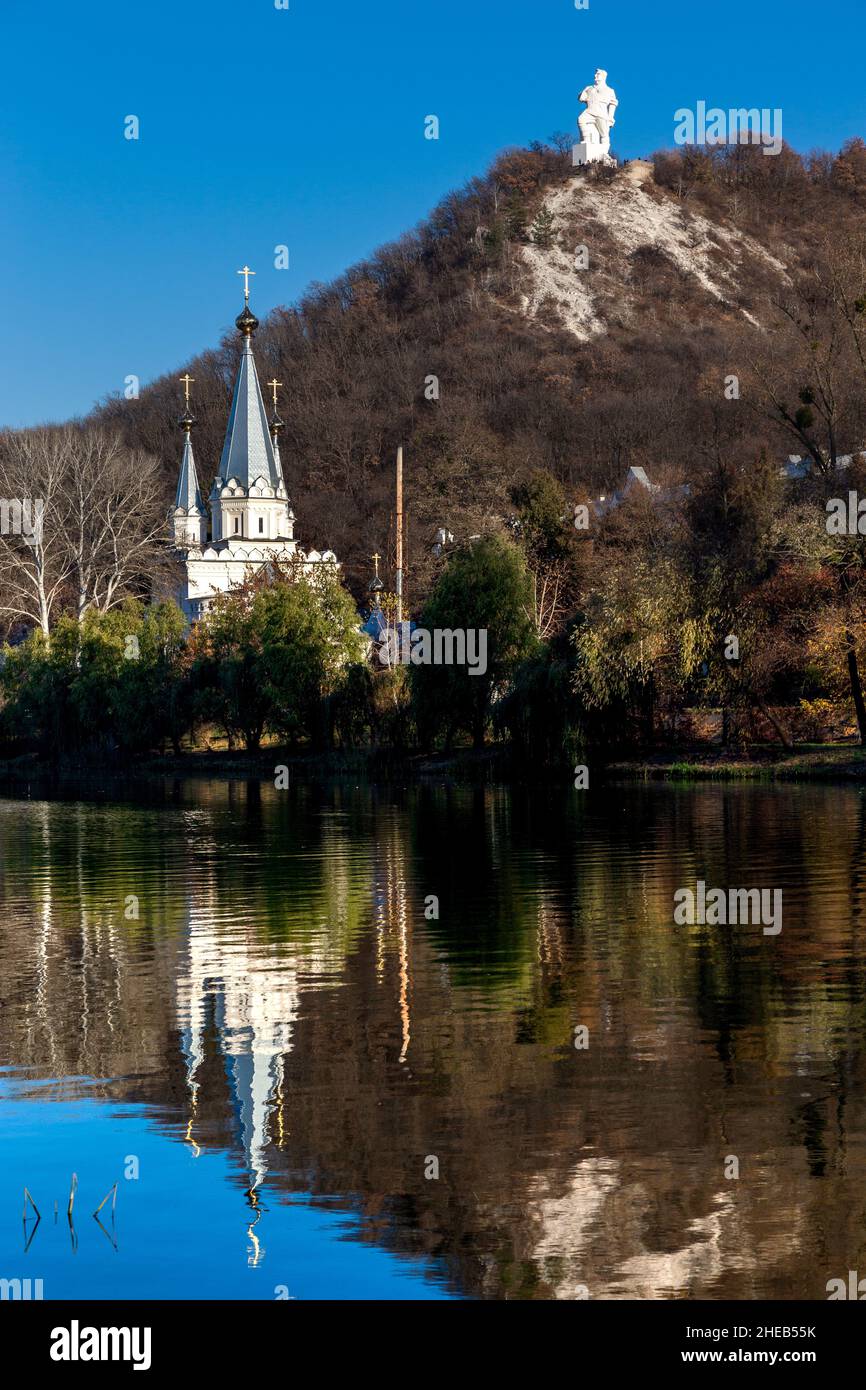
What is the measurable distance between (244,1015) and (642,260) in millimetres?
186840

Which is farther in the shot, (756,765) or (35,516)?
(35,516)

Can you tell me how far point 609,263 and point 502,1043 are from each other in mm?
183796

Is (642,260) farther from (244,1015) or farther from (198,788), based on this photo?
(244,1015)

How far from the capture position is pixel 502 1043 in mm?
12672

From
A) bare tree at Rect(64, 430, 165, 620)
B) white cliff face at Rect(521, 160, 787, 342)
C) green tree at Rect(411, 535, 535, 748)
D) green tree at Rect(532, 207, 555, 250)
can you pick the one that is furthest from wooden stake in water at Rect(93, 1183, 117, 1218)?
green tree at Rect(532, 207, 555, 250)

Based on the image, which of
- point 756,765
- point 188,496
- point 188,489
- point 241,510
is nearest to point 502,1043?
point 756,765

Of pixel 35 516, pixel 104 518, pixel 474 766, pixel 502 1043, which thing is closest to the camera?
pixel 502 1043

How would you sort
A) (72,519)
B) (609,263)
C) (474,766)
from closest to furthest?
(474,766)
(72,519)
(609,263)

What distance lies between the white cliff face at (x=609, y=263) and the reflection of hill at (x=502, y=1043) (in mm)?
152474

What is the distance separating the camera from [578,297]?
592 ft

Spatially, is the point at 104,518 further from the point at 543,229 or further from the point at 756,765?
the point at 543,229

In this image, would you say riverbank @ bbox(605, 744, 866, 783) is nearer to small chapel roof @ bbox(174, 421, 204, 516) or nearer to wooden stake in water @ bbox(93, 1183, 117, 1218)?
wooden stake in water @ bbox(93, 1183, 117, 1218)

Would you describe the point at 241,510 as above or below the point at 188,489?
below

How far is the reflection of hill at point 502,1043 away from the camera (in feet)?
28.5
